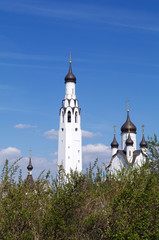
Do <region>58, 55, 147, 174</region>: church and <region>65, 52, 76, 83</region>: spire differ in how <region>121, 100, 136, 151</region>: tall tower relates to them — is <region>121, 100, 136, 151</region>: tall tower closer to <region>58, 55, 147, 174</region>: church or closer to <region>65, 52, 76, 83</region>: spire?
<region>58, 55, 147, 174</region>: church

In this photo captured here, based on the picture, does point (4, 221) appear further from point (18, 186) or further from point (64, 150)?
point (64, 150)

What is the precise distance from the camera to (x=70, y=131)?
5153cm

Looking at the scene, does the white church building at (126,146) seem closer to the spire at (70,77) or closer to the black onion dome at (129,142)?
the black onion dome at (129,142)

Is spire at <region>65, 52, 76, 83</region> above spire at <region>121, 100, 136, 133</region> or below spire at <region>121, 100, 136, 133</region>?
above

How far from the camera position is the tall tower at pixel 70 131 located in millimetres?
50562

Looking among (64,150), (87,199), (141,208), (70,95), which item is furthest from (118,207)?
(70,95)

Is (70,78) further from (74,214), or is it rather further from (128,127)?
(74,214)

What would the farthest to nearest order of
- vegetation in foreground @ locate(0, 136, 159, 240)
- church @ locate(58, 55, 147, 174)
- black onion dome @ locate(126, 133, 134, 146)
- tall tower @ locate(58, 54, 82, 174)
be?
1. tall tower @ locate(58, 54, 82, 174)
2. church @ locate(58, 55, 147, 174)
3. black onion dome @ locate(126, 133, 134, 146)
4. vegetation in foreground @ locate(0, 136, 159, 240)

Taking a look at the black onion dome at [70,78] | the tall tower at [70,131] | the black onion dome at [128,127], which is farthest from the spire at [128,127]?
the black onion dome at [70,78]

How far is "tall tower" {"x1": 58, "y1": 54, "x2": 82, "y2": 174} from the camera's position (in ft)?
166

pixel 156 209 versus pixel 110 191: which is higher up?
pixel 110 191

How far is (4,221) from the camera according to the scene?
10.1 meters

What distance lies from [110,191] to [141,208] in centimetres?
259

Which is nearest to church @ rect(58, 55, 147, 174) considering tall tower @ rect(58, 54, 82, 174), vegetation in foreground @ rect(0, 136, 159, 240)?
tall tower @ rect(58, 54, 82, 174)
